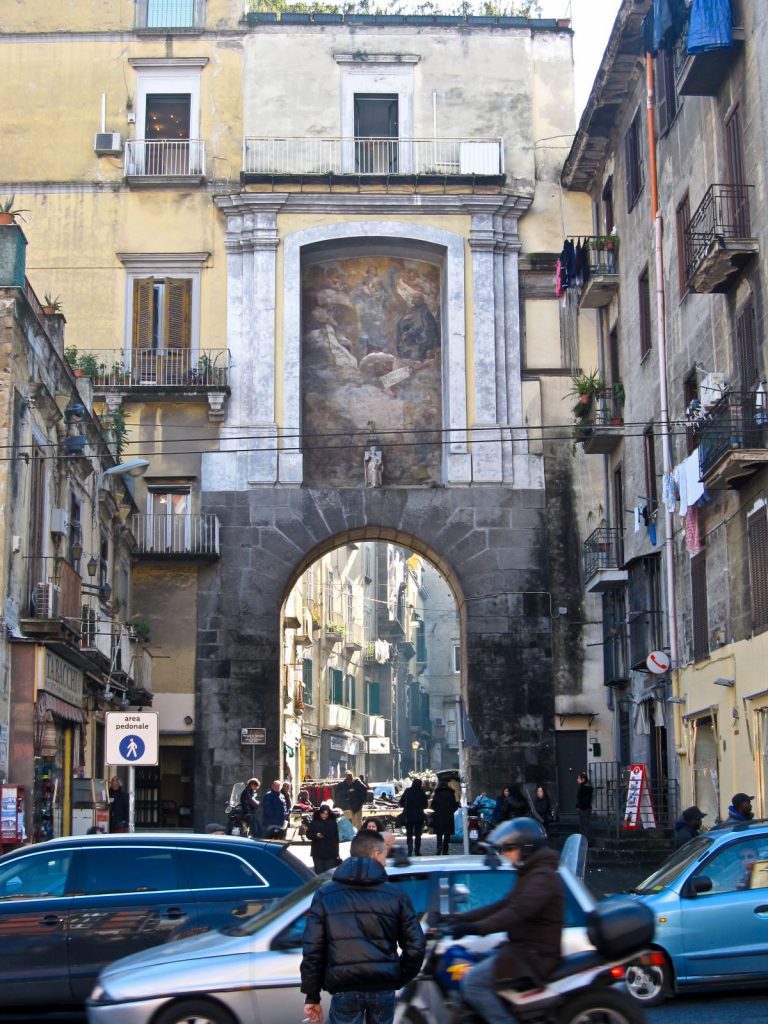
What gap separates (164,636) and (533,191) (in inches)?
548

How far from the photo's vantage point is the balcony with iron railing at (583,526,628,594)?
3225cm

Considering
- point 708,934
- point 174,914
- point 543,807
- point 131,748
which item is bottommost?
point 708,934

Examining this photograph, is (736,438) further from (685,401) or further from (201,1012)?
(201,1012)

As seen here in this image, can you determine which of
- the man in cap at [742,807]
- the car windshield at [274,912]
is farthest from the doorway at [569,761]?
the car windshield at [274,912]

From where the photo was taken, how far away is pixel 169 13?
37906 millimetres

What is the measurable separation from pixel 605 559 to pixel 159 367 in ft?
37.4

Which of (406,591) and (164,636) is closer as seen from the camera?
(164,636)

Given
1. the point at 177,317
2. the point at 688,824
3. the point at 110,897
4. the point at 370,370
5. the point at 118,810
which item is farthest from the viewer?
the point at 370,370

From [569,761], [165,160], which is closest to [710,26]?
[165,160]

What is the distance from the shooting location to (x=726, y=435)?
22078 millimetres

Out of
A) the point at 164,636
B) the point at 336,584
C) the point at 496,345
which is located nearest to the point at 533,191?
the point at 496,345

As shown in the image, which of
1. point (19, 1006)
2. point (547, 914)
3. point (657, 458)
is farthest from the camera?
point (657, 458)

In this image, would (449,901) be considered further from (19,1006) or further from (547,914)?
(19,1006)

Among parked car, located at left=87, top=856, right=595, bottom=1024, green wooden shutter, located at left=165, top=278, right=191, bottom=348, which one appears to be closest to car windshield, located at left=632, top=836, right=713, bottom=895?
parked car, located at left=87, top=856, right=595, bottom=1024
